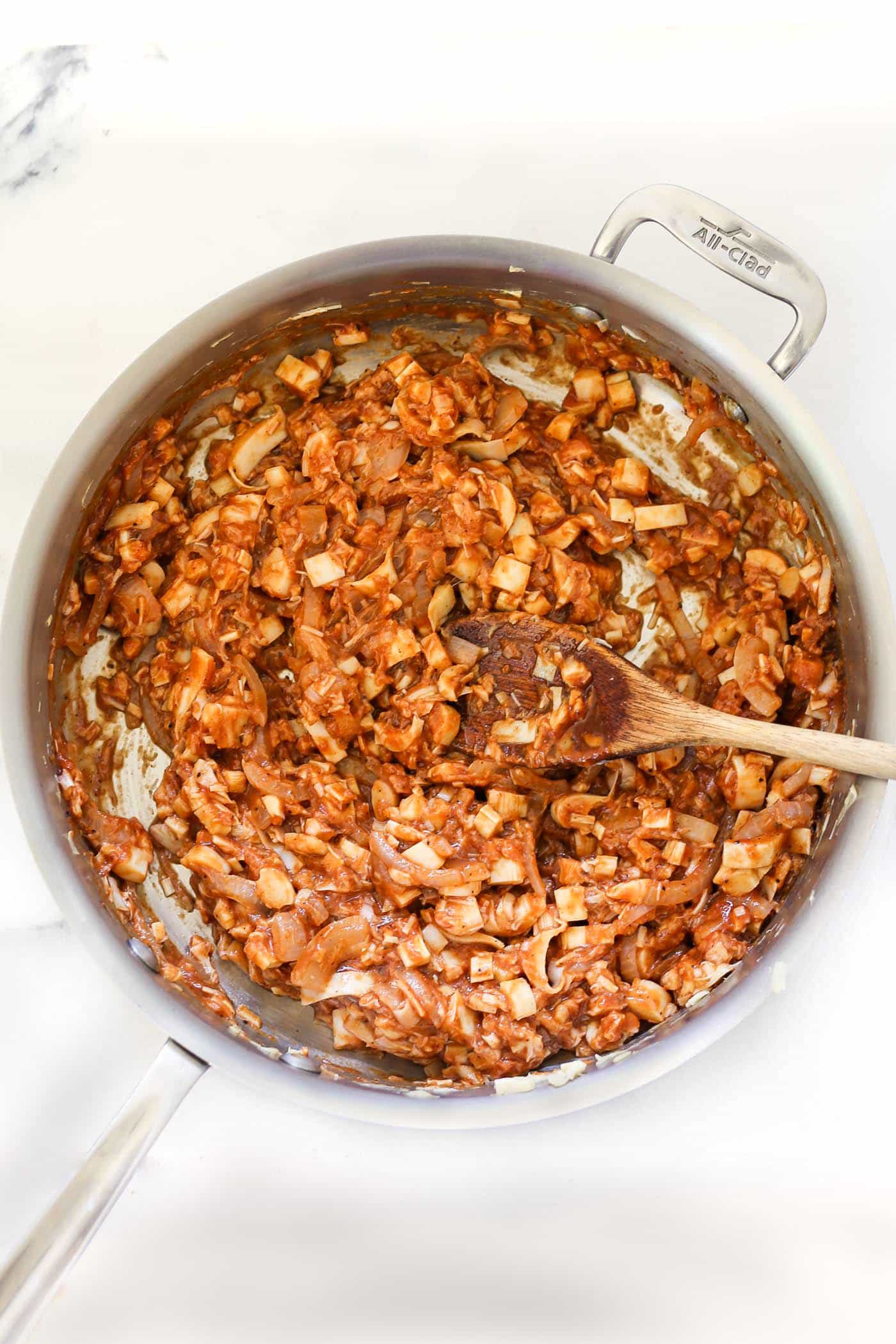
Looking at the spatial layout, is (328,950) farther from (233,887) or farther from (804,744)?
(804,744)

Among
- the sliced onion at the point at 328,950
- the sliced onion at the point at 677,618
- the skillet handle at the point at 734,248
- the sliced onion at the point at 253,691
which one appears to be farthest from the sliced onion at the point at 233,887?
the skillet handle at the point at 734,248

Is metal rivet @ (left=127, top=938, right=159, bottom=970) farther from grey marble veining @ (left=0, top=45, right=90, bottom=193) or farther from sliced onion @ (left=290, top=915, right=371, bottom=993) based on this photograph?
grey marble veining @ (left=0, top=45, right=90, bottom=193)

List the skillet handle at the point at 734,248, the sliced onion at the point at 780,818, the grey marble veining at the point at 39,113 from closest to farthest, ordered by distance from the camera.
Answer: the skillet handle at the point at 734,248
the sliced onion at the point at 780,818
the grey marble veining at the point at 39,113

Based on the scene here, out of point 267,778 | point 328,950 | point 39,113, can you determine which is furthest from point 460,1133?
point 39,113

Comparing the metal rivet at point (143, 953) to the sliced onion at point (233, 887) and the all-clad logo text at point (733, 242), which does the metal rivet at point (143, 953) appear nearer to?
the sliced onion at point (233, 887)

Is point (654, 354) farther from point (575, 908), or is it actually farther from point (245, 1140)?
point (245, 1140)

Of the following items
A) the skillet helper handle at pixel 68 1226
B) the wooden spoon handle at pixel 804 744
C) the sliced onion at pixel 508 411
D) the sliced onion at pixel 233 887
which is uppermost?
the sliced onion at pixel 508 411

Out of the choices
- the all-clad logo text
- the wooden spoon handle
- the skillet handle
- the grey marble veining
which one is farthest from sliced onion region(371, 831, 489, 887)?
the grey marble veining
